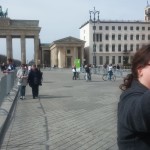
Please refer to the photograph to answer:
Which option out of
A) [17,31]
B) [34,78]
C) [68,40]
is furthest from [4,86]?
[68,40]

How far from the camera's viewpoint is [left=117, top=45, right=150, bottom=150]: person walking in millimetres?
1586

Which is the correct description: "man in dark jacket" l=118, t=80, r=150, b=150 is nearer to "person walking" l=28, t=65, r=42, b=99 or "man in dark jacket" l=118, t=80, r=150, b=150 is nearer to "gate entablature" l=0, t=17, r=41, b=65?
"person walking" l=28, t=65, r=42, b=99

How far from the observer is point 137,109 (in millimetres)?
1583

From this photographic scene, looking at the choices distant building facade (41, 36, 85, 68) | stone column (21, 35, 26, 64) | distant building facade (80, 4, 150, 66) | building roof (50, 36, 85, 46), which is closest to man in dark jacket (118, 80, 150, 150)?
stone column (21, 35, 26, 64)

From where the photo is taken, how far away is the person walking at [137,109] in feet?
5.20

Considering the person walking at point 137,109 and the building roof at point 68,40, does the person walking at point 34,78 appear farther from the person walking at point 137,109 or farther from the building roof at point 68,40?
the building roof at point 68,40

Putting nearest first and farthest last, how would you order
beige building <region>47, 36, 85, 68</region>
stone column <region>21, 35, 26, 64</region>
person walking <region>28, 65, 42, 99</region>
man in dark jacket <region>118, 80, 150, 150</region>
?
man in dark jacket <region>118, 80, 150, 150</region> < person walking <region>28, 65, 42, 99</region> < stone column <region>21, 35, 26, 64</region> < beige building <region>47, 36, 85, 68</region>

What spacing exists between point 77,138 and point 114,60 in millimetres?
121226

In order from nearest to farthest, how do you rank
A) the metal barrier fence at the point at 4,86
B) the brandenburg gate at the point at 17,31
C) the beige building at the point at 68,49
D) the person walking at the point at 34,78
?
the metal barrier fence at the point at 4,86 → the person walking at the point at 34,78 → the brandenburg gate at the point at 17,31 → the beige building at the point at 68,49

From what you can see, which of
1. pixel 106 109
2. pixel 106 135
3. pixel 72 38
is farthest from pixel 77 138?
pixel 72 38

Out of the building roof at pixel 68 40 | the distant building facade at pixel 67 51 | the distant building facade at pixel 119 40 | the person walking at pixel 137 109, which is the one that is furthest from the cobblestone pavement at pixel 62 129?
the distant building facade at pixel 119 40

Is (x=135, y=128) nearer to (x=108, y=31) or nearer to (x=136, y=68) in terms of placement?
(x=136, y=68)

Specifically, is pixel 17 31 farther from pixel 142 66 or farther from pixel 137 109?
pixel 137 109

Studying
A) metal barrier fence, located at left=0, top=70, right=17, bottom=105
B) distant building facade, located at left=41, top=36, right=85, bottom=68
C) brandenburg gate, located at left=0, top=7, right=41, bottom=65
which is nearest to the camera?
metal barrier fence, located at left=0, top=70, right=17, bottom=105
